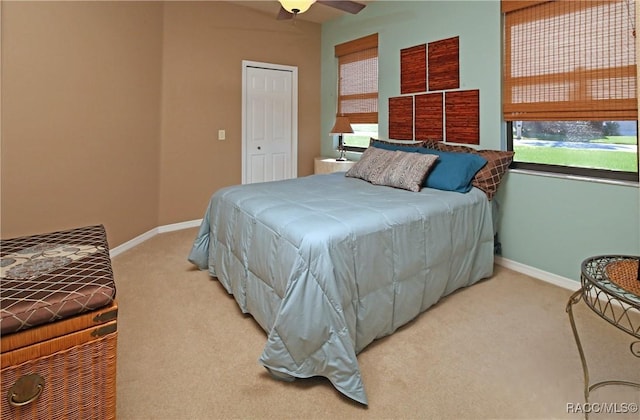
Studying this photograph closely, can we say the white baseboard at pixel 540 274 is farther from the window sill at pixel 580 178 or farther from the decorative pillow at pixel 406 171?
the decorative pillow at pixel 406 171

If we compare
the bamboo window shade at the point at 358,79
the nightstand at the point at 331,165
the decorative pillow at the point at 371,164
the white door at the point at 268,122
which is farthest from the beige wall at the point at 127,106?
the decorative pillow at the point at 371,164

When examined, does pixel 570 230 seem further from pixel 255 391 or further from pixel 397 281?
pixel 255 391

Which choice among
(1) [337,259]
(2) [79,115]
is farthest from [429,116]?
(2) [79,115]

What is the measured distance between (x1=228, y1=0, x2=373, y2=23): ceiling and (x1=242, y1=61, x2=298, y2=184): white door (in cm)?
66

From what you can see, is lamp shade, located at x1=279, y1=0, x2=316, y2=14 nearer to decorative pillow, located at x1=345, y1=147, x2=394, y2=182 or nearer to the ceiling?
decorative pillow, located at x1=345, y1=147, x2=394, y2=182

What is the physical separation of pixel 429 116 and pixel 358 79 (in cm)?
141

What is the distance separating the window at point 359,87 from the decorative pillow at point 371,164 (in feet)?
4.19

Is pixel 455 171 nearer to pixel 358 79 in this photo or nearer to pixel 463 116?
pixel 463 116

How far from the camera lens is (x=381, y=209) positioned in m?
2.19

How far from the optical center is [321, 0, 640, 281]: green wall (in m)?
2.54

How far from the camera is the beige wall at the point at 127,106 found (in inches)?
101

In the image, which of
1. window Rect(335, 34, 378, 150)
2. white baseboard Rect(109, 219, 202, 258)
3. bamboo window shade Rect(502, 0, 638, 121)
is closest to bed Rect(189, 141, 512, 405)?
bamboo window shade Rect(502, 0, 638, 121)

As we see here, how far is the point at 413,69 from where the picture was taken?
394 centimetres

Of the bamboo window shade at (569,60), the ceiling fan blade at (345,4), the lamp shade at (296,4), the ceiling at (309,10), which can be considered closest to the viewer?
the bamboo window shade at (569,60)
